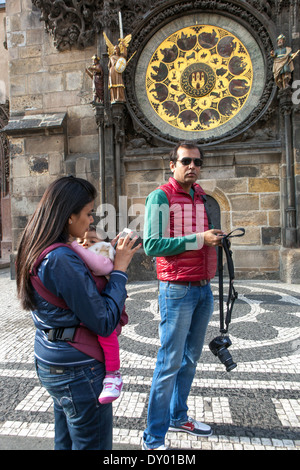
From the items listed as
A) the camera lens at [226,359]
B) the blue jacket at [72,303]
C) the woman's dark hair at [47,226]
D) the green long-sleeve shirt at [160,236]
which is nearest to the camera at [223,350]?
the camera lens at [226,359]

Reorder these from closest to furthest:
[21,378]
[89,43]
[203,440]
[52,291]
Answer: [52,291] < [203,440] < [21,378] < [89,43]

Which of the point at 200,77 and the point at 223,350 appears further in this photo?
the point at 200,77

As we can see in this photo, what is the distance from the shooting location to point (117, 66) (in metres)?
7.42

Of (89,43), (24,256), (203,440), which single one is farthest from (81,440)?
(89,43)

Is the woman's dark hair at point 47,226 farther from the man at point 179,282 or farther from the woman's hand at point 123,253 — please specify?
the man at point 179,282

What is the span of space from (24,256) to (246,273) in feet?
22.9

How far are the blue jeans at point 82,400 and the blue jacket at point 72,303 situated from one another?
0.04 meters

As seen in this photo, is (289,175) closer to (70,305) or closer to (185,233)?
(185,233)

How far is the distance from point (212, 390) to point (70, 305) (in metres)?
1.97

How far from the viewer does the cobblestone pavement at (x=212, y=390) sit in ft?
6.86

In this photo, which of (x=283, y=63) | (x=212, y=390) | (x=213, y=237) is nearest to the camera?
(x=213, y=237)

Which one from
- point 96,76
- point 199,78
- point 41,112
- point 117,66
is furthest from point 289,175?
point 41,112

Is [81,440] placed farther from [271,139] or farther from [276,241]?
[271,139]

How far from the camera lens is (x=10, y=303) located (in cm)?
603
